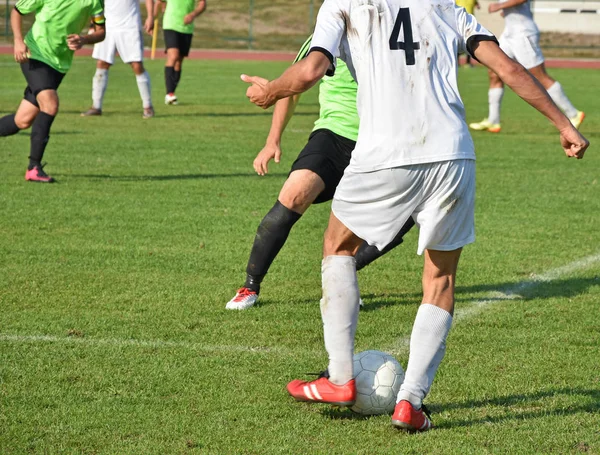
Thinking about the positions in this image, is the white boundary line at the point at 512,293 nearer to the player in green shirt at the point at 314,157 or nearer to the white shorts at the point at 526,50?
the player in green shirt at the point at 314,157

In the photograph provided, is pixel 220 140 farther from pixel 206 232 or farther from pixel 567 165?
pixel 206 232

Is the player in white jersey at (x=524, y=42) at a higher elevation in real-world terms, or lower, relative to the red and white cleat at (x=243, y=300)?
lower

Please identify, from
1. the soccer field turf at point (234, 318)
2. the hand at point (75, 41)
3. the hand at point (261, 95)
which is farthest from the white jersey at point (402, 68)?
the hand at point (75, 41)

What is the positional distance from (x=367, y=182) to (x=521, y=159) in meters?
8.75

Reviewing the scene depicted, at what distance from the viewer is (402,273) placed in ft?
23.3

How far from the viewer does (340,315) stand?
4.26 meters

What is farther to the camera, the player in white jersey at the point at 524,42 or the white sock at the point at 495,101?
the white sock at the point at 495,101

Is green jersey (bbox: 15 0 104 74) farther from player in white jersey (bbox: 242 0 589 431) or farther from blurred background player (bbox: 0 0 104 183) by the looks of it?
player in white jersey (bbox: 242 0 589 431)

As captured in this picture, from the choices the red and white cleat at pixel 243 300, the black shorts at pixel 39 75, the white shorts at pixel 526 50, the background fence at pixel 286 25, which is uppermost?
the red and white cleat at pixel 243 300

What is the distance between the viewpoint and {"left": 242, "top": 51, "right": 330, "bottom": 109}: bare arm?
3.95 meters

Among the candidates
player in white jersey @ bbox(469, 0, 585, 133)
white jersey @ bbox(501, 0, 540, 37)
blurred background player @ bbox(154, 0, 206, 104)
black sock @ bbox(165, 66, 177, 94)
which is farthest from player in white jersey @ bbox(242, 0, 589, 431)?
blurred background player @ bbox(154, 0, 206, 104)

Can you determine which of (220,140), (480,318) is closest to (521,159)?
(220,140)

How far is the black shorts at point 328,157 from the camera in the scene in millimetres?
5754

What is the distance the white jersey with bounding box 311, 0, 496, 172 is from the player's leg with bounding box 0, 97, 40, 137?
6617 millimetres
